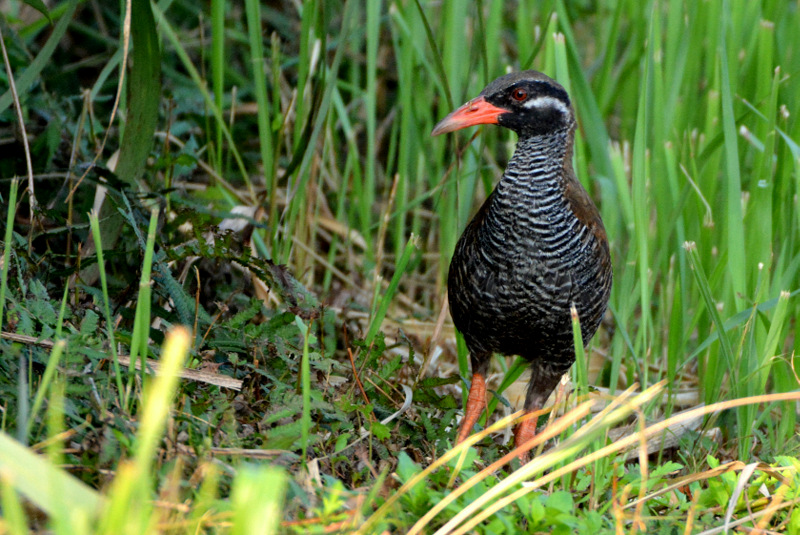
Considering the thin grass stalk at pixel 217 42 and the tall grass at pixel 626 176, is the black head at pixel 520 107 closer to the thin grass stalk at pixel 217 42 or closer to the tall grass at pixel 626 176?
the tall grass at pixel 626 176

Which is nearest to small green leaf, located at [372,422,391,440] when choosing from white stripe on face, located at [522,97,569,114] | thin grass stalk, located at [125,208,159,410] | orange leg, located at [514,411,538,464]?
thin grass stalk, located at [125,208,159,410]

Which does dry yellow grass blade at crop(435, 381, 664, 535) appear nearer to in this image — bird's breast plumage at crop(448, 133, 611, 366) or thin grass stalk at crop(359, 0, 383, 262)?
bird's breast plumage at crop(448, 133, 611, 366)

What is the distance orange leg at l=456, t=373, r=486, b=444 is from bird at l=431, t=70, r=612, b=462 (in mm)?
46

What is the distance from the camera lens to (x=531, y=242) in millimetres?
3268

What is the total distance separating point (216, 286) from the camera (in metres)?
3.88

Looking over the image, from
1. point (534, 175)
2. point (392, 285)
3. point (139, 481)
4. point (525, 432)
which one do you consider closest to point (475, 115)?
point (534, 175)

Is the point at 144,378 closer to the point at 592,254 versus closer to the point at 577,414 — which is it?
the point at 577,414

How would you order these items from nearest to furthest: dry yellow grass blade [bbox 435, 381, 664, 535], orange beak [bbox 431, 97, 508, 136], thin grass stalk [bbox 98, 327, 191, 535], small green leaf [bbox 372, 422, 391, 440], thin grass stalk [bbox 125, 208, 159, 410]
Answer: thin grass stalk [bbox 98, 327, 191, 535] → dry yellow grass blade [bbox 435, 381, 664, 535] → thin grass stalk [bbox 125, 208, 159, 410] → small green leaf [bbox 372, 422, 391, 440] → orange beak [bbox 431, 97, 508, 136]

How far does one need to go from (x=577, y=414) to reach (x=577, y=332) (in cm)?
34

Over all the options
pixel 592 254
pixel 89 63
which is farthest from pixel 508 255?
pixel 89 63

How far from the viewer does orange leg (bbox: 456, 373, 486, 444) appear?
3562 millimetres

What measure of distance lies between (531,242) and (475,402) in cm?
76

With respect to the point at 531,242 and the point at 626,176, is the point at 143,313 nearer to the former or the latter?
the point at 531,242

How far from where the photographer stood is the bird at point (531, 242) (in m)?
3.28
